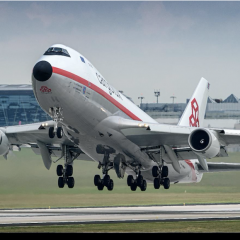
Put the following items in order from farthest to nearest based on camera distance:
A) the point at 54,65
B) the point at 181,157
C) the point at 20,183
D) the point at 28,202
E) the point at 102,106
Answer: the point at 20,183
the point at 28,202
the point at 181,157
the point at 102,106
the point at 54,65

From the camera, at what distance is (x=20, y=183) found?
48.8m

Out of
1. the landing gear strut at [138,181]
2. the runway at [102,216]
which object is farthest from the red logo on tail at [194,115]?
the landing gear strut at [138,181]

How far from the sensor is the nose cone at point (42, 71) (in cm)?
2528

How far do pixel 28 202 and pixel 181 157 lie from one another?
1440 centimetres

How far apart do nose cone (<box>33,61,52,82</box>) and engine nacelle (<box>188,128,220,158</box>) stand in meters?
11.1

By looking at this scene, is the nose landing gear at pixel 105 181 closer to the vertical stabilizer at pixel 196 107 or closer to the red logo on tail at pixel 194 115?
the vertical stabilizer at pixel 196 107

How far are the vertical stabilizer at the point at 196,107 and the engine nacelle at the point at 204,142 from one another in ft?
43.0

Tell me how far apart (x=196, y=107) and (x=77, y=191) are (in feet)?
45.3

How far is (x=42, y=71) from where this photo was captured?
25.3 m

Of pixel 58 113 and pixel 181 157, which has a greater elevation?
pixel 58 113

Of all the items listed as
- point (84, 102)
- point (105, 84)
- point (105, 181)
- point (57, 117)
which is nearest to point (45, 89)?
point (57, 117)

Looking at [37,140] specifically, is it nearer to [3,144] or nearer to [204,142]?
[3,144]
